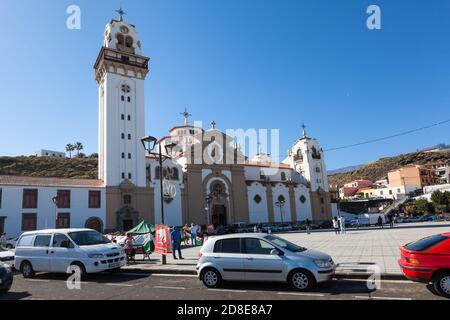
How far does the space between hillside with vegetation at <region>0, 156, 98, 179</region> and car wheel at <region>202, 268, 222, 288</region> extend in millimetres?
69422

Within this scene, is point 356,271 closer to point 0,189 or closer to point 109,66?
point 0,189

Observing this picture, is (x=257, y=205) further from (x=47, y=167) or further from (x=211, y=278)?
Result: (x=47, y=167)

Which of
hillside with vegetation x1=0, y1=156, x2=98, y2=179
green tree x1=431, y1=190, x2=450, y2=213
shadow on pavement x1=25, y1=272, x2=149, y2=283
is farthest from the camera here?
hillside with vegetation x1=0, y1=156, x2=98, y2=179

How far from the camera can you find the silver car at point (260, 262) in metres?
8.18

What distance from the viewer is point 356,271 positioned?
976 centimetres

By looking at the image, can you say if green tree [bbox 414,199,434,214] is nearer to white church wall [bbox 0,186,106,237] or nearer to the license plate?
white church wall [bbox 0,186,106,237]

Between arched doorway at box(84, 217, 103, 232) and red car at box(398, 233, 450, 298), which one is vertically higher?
arched doorway at box(84, 217, 103, 232)

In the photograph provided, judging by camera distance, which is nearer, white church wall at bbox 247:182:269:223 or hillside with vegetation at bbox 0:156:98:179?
white church wall at bbox 247:182:269:223

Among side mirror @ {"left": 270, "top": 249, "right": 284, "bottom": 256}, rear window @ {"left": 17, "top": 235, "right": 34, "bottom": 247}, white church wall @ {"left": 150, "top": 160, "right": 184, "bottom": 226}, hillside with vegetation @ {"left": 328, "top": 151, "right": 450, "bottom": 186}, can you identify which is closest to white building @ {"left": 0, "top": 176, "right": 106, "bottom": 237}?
white church wall @ {"left": 150, "top": 160, "right": 184, "bottom": 226}

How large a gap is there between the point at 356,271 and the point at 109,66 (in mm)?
39279

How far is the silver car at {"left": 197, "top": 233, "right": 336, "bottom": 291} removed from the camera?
8.18 m

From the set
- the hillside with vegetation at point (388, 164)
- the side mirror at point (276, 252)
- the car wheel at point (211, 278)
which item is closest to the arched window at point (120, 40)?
the car wheel at point (211, 278)

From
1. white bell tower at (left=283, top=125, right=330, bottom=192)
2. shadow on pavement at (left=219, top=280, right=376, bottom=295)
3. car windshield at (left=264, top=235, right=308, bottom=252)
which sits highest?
white bell tower at (left=283, top=125, right=330, bottom=192)

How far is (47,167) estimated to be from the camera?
80.1 meters
